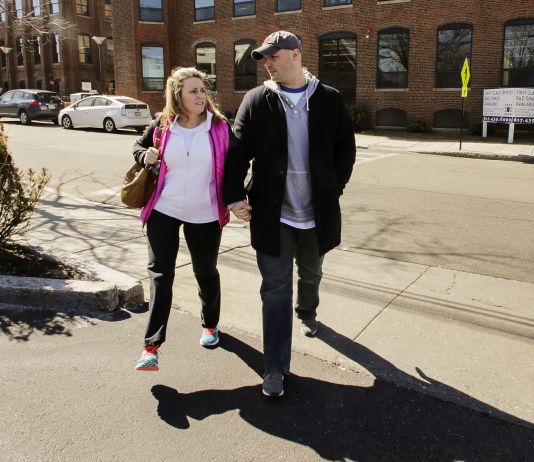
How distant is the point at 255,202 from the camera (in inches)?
130

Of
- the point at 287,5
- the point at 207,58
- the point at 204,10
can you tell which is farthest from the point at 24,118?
the point at 287,5

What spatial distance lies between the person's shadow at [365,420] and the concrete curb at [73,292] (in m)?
1.30

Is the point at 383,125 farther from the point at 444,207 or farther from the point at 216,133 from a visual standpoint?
the point at 216,133

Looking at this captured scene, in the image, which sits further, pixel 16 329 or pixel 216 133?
pixel 16 329

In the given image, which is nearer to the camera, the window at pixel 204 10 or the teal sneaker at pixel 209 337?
the teal sneaker at pixel 209 337

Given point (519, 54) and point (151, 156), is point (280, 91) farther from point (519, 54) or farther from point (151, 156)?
point (519, 54)

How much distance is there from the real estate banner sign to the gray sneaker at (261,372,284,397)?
17.6 m

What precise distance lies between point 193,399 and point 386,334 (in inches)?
59.3

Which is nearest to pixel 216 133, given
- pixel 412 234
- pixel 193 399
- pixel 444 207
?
pixel 193 399

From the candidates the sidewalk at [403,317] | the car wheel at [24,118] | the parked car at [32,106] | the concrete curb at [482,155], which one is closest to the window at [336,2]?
the concrete curb at [482,155]

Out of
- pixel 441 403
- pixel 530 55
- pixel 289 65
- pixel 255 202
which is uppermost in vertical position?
pixel 530 55

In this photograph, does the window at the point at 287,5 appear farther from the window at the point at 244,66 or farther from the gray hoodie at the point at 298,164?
the gray hoodie at the point at 298,164

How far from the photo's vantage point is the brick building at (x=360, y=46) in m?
21.2

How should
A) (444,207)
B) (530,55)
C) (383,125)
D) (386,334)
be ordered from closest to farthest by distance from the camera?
(386,334), (444,207), (530,55), (383,125)
